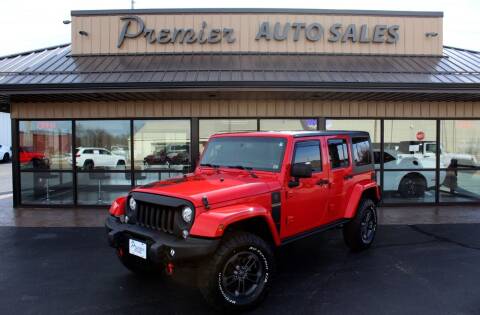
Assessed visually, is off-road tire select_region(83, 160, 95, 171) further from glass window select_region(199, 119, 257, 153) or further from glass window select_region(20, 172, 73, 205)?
glass window select_region(199, 119, 257, 153)

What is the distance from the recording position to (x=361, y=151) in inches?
245

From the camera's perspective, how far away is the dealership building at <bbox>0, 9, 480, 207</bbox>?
941 cm

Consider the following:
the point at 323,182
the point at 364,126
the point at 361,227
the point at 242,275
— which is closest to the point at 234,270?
the point at 242,275

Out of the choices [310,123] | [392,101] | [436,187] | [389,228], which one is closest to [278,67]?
[310,123]

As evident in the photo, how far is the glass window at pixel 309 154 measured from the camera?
193 inches

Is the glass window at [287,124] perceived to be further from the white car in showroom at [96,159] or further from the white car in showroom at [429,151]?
the white car in showroom at [96,159]

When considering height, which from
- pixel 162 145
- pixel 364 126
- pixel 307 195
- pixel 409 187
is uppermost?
pixel 364 126

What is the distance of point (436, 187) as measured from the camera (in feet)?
33.1

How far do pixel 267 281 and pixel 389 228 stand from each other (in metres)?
4.32

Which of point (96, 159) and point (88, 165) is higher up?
point (96, 159)

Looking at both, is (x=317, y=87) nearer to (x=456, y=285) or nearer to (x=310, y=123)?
(x=310, y=123)

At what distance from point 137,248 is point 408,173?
8.13 meters

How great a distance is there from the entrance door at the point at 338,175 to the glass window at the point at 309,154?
0.27m

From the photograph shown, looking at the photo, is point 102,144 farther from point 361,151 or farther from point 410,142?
point 410,142
